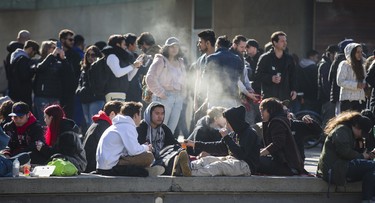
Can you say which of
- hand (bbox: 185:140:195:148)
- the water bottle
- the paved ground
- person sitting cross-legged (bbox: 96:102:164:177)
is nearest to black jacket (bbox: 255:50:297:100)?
the paved ground

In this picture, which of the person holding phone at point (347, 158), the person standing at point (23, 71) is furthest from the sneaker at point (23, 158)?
the person standing at point (23, 71)

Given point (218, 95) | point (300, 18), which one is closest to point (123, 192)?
point (218, 95)

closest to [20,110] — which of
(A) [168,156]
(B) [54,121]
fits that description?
(B) [54,121]

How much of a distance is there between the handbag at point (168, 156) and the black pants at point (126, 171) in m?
0.48

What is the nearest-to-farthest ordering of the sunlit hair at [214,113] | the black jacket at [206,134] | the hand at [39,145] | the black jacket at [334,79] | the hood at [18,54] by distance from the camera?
the hand at [39,145]
the black jacket at [206,134]
the sunlit hair at [214,113]
the black jacket at [334,79]
the hood at [18,54]

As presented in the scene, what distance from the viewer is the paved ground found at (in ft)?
51.2

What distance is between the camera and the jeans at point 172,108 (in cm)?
1631

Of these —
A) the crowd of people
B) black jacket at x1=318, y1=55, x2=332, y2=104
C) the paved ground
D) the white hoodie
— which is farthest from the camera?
black jacket at x1=318, y1=55, x2=332, y2=104

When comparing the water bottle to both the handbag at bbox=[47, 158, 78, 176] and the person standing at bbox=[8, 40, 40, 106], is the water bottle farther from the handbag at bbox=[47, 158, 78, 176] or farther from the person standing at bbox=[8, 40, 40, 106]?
the person standing at bbox=[8, 40, 40, 106]

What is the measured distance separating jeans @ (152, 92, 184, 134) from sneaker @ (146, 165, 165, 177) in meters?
3.80

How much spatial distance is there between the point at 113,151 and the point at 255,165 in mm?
1510

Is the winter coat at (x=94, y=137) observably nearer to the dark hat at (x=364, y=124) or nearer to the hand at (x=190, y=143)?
the hand at (x=190, y=143)

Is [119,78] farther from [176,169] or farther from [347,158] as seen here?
[347,158]

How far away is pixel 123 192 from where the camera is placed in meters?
12.1
